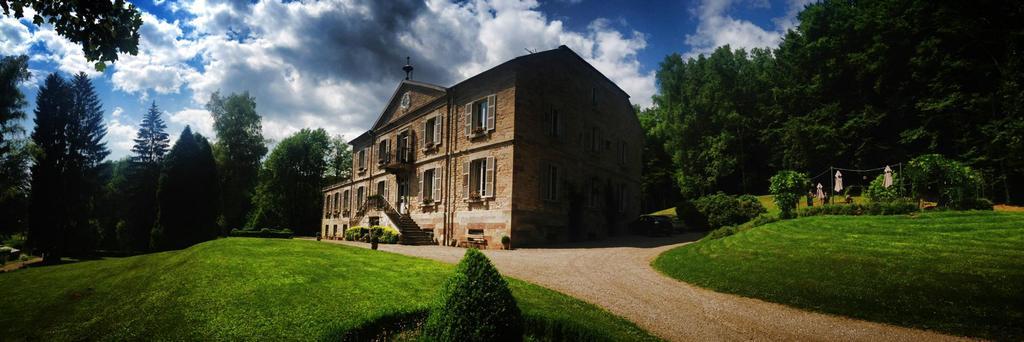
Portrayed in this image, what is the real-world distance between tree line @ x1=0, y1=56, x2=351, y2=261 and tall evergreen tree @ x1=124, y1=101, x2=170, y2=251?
4.0 inches

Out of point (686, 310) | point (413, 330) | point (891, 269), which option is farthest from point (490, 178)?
point (891, 269)

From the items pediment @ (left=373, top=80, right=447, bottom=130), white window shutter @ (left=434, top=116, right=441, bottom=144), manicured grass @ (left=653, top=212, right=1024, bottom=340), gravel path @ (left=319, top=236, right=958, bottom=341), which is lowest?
gravel path @ (left=319, top=236, right=958, bottom=341)

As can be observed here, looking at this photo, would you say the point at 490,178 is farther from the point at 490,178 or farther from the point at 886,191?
the point at 886,191

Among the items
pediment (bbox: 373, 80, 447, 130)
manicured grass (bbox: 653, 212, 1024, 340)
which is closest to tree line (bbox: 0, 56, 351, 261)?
pediment (bbox: 373, 80, 447, 130)

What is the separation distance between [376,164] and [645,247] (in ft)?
68.8

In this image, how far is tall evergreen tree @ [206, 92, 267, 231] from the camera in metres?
37.8

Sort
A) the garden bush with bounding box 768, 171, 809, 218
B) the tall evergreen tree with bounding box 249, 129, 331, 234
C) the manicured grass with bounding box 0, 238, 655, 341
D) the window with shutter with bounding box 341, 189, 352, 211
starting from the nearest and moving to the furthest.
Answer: the manicured grass with bounding box 0, 238, 655, 341
the garden bush with bounding box 768, 171, 809, 218
the window with shutter with bounding box 341, 189, 352, 211
the tall evergreen tree with bounding box 249, 129, 331, 234

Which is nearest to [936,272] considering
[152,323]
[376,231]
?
[152,323]

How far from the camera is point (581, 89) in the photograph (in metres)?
25.4

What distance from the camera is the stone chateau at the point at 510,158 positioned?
20.3 meters

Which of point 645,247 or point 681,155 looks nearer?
point 645,247

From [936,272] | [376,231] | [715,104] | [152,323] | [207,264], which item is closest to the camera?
[152,323]

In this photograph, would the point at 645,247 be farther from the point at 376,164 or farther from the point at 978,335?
the point at 376,164

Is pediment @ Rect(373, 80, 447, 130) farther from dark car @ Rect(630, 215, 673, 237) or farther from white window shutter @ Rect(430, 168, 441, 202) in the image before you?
dark car @ Rect(630, 215, 673, 237)
